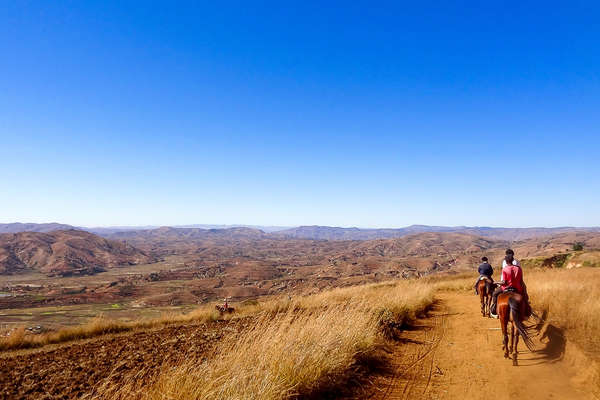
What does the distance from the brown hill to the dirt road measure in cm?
12979

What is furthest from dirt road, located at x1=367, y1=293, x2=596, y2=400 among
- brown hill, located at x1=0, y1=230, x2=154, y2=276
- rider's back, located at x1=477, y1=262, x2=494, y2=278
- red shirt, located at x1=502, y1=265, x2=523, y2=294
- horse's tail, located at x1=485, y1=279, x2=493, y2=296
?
brown hill, located at x1=0, y1=230, x2=154, y2=276

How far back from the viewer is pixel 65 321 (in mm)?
42750

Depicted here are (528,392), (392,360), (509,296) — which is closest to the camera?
(528,392)

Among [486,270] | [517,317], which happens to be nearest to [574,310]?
[517,317]

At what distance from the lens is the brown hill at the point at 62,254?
115500 mm

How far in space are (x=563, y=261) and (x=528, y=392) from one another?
34.8m

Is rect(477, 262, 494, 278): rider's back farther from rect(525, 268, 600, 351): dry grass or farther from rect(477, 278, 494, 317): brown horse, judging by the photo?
rect(525, 268, 600, 351): dry grass

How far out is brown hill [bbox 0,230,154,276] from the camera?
379 ft

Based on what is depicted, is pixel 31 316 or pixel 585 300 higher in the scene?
pixel 585 300

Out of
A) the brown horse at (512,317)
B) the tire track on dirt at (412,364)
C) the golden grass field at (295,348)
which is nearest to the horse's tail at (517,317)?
the brown horse at (512,317)

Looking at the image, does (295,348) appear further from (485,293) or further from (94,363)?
(485,293)

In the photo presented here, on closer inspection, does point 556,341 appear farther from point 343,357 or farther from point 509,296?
Answer: point 343,357

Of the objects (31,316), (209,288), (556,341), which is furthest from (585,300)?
(209,288)

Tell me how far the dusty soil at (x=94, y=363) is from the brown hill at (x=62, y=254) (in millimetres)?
124424
